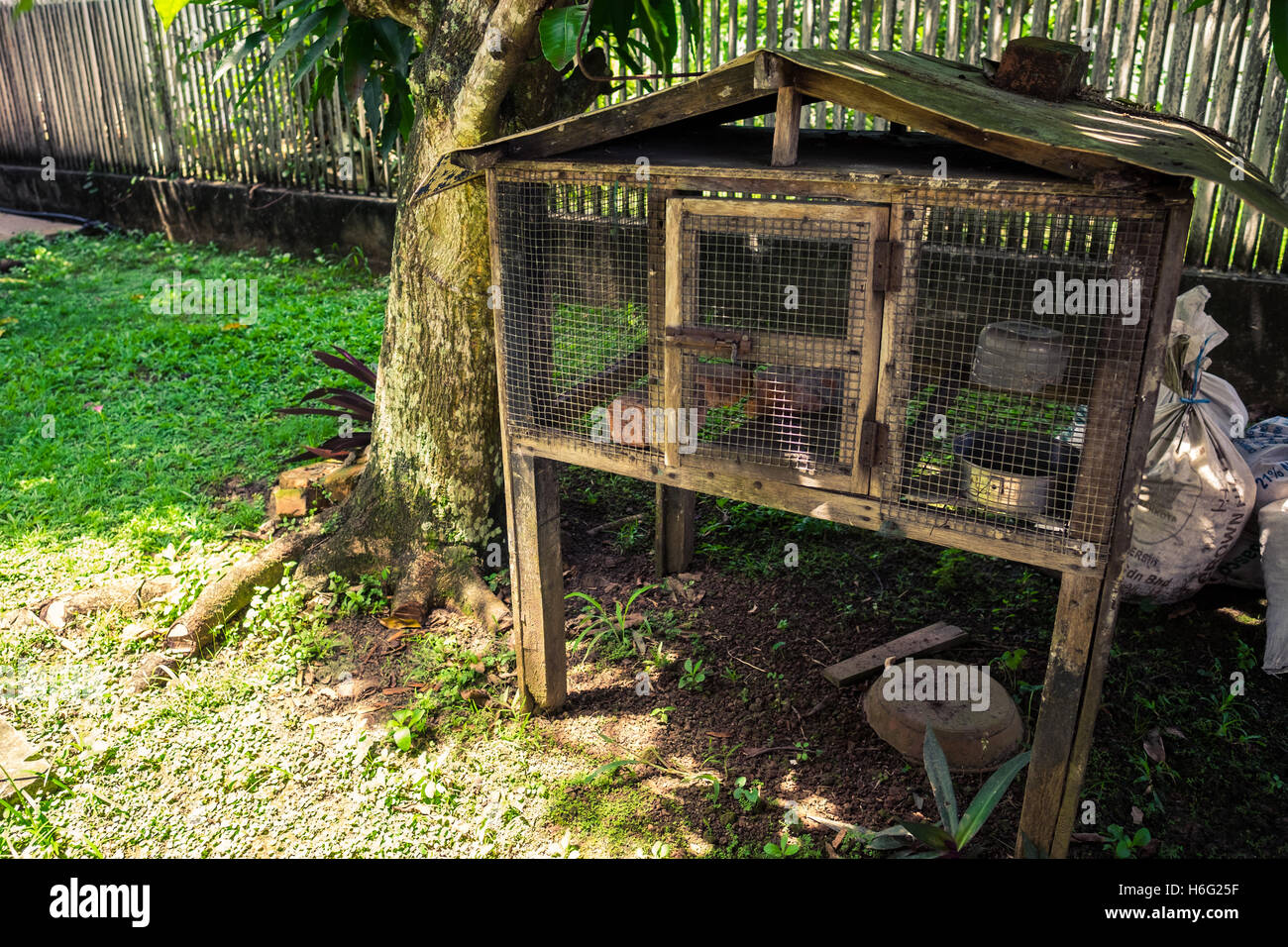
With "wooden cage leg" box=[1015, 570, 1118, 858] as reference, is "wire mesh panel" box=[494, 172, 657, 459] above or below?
above

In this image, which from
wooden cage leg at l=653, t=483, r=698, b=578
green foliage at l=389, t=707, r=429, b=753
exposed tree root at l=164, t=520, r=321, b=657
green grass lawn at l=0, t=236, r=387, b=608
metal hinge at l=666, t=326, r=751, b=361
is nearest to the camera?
metal hinge at l=666, t=326, r=751, b=361

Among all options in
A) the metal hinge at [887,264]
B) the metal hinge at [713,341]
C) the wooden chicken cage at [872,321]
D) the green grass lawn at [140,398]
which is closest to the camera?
the wooden chicken cage at [872,321]

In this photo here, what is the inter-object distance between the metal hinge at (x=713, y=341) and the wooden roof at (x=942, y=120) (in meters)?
0.55

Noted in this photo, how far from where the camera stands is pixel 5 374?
6309 millimetres

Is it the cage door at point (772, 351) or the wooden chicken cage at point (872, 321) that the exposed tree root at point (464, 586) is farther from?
the cage door at point (772, 351)

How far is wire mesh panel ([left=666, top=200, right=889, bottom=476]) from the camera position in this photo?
7.91 feet

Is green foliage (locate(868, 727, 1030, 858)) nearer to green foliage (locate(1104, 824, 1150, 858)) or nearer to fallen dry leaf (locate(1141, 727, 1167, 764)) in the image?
green foliage (locate(1104, 824, 1150, 858))

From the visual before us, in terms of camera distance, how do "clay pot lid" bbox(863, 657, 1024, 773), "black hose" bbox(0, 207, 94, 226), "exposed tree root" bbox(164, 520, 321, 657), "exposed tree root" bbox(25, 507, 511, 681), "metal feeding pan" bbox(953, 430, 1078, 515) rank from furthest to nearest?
"black hose" bbox(0, 207, 94, 226)
"exposed tree root" bbox(25, 507, 511, 681)
"exposed tree root" bbox(164, 520, 321, 657)
"clay pot lid" bbox(863, 657, 1024, 773)
"metal feeding pan" bbox(953, 430, 1078, 515)

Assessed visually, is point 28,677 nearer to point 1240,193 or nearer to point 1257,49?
point 1240,193

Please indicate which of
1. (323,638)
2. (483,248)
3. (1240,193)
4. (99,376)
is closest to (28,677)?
(323,638)

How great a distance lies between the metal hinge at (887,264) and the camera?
91.5 inches

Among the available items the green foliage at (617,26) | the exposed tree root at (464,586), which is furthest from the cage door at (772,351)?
the exposed tree root at (464,586)

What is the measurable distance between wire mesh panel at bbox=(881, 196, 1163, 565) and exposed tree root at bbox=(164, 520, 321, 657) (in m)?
2.71

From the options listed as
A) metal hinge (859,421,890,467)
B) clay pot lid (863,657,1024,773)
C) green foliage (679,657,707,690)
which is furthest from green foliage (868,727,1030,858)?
green foliage (679,657,707,690)
